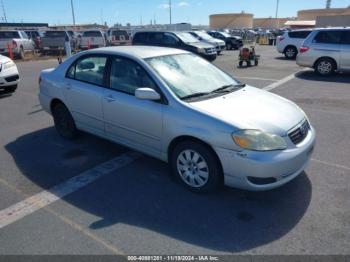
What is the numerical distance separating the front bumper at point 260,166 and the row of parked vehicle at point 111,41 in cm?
1357

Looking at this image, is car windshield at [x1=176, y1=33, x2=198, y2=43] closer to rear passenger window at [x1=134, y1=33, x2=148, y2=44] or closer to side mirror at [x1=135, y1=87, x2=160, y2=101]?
rear passenger window at [x1=134, y1=33, x2=148, y2=44]

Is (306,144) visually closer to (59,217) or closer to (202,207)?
(202,207)

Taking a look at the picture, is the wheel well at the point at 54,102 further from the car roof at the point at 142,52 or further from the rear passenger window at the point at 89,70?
the car roof at the point at 142,52

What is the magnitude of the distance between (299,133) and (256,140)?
70 cm

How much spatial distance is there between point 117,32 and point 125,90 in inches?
954

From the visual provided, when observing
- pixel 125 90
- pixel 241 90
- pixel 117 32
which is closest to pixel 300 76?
pixel 241 90

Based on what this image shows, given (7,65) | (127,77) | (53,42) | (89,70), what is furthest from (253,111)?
(53,42)

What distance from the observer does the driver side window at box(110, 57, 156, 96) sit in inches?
167

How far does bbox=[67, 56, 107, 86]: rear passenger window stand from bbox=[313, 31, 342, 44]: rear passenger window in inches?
414

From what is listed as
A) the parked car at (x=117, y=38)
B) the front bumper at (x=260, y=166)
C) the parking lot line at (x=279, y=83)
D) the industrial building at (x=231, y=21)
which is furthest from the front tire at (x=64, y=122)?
the industrial building at (x=231, y=21)

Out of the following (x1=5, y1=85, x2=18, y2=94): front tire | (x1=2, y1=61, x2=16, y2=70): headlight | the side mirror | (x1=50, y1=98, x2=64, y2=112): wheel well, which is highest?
the side mirror

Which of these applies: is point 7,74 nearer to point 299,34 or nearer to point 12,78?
point 12,78

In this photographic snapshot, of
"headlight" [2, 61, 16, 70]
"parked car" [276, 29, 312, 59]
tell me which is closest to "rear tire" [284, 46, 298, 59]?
"parked car" [276, 29, 312, 59]

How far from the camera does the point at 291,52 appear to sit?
19.9 meters
